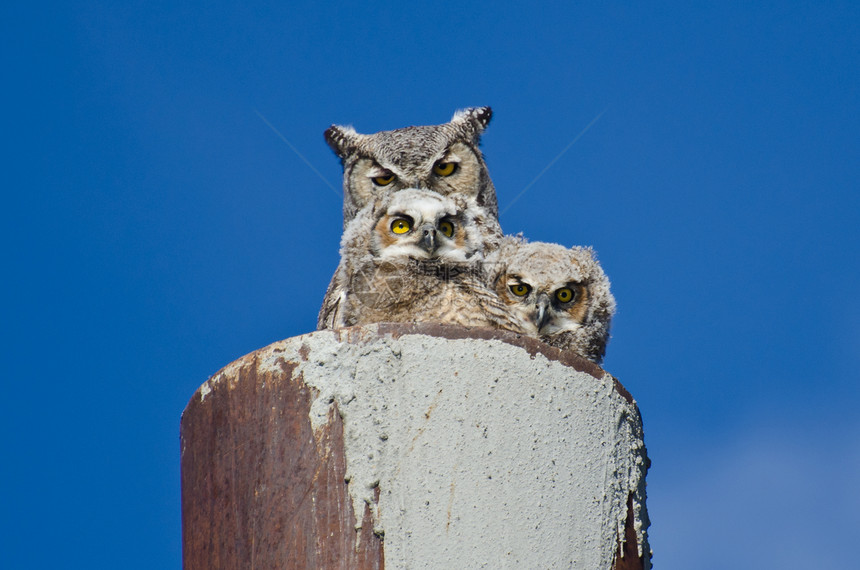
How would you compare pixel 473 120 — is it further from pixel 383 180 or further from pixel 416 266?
pixel 416 266

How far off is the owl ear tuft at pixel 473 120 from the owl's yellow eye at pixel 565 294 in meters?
1.71

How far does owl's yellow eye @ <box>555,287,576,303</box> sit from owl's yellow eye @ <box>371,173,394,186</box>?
1.69 metres

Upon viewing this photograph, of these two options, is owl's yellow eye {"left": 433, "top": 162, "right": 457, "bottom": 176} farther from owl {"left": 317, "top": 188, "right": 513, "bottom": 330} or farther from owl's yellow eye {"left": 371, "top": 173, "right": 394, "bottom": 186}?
owl {"left": 317, "top": 188, "right": 513, "bottom": 330}

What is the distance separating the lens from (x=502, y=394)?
4395 millimetres

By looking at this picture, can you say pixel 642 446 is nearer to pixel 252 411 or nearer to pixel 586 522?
pixel 586 522

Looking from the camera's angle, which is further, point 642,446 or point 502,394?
point 642,446

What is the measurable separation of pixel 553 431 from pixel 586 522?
1.18 ft

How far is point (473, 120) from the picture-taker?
332 inches

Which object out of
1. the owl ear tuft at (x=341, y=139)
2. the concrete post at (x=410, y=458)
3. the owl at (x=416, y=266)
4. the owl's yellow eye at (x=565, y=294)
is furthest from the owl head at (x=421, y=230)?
the owl ear tuft at (x=341, y=139)

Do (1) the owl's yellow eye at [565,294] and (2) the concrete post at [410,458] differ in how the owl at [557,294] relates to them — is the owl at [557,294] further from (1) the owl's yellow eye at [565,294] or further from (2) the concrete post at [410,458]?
(2) the concrete post at [410,458]

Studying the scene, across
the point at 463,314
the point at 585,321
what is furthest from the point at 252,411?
the point at 585,321

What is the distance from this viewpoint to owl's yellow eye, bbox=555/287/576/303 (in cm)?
708

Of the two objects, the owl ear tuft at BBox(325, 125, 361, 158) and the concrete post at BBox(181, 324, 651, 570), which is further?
the owl ear tuft at BBox(325, 125, 361, 158)

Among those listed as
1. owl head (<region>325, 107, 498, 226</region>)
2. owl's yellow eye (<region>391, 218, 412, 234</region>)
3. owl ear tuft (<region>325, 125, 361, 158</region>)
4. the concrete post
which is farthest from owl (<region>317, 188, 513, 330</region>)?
owl ear tuft (<region>325, 125, 361, 158</region>)
